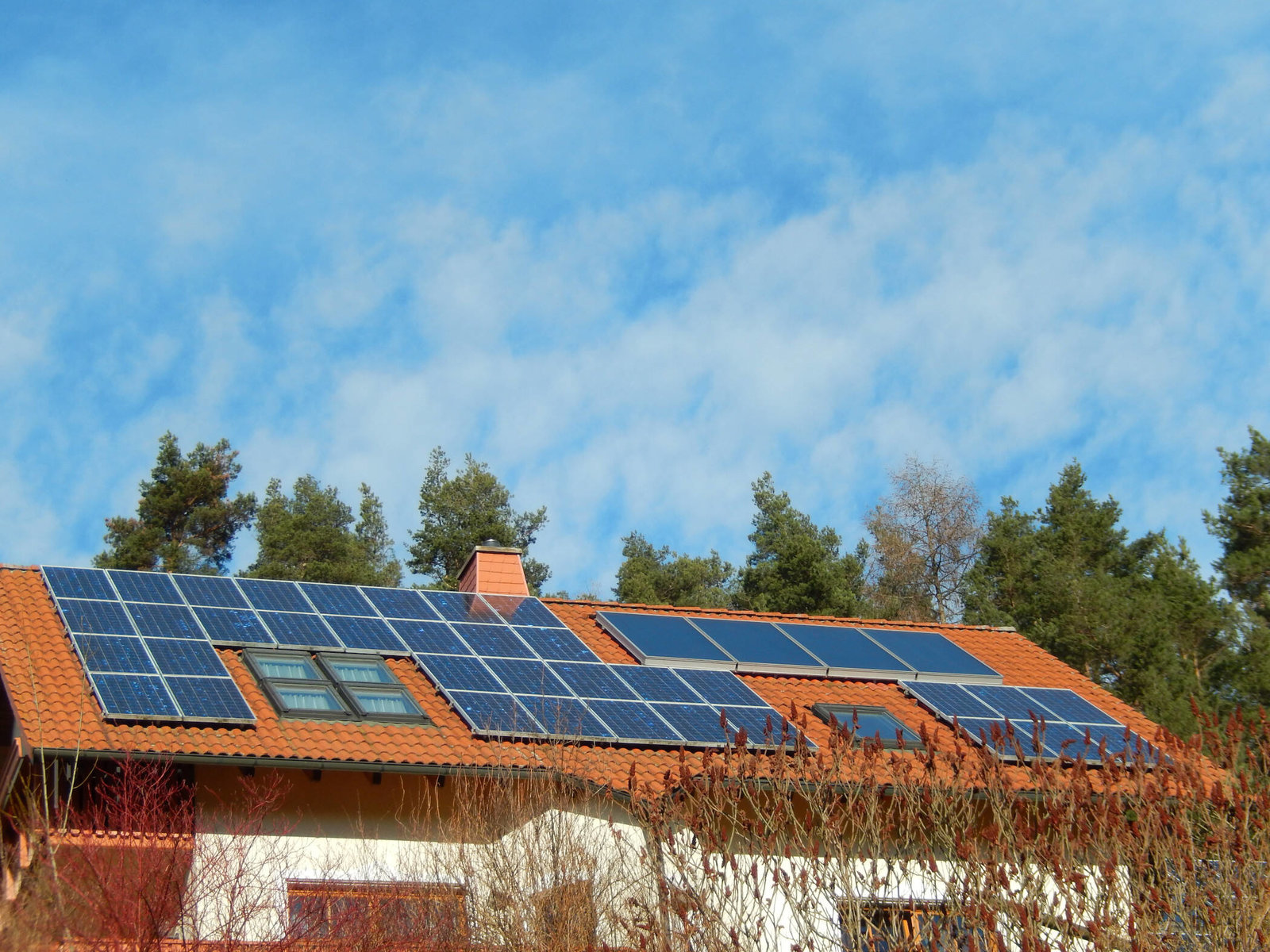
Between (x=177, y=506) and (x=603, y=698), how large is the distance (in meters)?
36.5

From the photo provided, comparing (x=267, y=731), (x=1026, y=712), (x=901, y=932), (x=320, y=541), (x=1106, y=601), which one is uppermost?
(x=320, y=541)

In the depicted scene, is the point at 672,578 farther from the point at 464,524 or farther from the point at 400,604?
the point at 400,604

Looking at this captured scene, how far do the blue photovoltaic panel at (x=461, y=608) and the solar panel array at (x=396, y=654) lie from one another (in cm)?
3

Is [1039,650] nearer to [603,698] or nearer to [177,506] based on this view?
[603,698]

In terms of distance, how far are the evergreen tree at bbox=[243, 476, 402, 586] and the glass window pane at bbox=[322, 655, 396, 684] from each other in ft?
83.1

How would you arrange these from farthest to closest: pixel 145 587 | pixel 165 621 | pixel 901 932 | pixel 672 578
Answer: pixel 672 578, pixel 145 587, pixel 165 621, pixel 901 932

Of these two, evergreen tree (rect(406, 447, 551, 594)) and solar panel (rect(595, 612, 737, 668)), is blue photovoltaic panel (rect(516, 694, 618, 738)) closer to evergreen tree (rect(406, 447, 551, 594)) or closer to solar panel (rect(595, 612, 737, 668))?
solar panel (rect(595, 612, 737, 668))

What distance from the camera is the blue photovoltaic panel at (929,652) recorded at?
19031mm

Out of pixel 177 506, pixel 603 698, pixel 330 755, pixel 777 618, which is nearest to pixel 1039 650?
pixel 777 618

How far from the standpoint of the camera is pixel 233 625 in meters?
15.6

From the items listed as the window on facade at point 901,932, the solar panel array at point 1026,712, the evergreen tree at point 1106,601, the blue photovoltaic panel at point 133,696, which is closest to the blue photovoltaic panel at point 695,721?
the solar panel array at point 1026,712

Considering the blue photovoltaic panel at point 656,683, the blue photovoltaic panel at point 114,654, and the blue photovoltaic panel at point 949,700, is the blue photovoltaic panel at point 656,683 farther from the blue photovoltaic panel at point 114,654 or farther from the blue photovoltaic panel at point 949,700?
the blue photovoltaic panel at point 114,654

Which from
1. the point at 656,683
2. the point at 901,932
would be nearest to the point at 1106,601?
the point at 656,683

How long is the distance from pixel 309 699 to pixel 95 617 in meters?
2.88
